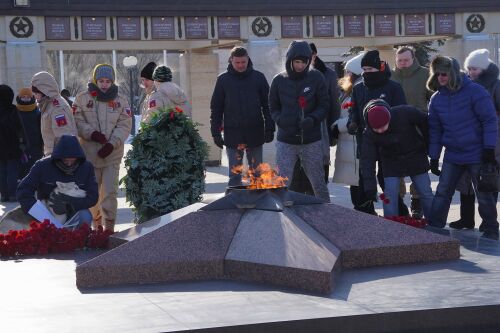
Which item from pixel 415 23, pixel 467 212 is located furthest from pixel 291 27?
pixel 467 212

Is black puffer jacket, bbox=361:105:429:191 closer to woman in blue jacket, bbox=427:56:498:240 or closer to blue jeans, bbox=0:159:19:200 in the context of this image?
woman in blue jacket, bbox=427:56:498:240

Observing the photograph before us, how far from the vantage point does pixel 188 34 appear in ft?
62.6

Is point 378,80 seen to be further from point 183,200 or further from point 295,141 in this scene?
point 183,200

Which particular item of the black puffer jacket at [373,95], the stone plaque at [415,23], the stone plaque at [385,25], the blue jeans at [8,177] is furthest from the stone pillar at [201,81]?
the black puffer jacket at [373,95]

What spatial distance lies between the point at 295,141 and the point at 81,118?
2135 millimetres

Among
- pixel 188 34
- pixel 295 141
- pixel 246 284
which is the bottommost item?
pixel 246 284

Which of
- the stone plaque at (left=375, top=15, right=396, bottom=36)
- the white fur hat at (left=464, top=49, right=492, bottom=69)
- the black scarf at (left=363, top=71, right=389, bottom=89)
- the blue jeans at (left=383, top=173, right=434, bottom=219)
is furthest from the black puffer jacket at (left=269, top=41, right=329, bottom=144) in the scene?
the stone plaque at (left=375, top=15, right=396, bottom=36)

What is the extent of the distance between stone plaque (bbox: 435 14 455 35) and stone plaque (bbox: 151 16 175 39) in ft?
17.2

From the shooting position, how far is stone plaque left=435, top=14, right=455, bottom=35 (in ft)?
67.2

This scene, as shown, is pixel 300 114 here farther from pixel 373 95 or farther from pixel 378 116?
pixel 378 116

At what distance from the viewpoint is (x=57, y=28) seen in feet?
59.6

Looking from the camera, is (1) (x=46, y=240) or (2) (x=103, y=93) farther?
(2) (x=103, y=93)

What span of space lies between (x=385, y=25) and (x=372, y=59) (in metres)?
10.9

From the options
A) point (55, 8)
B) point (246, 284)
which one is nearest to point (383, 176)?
point (246, 284)
